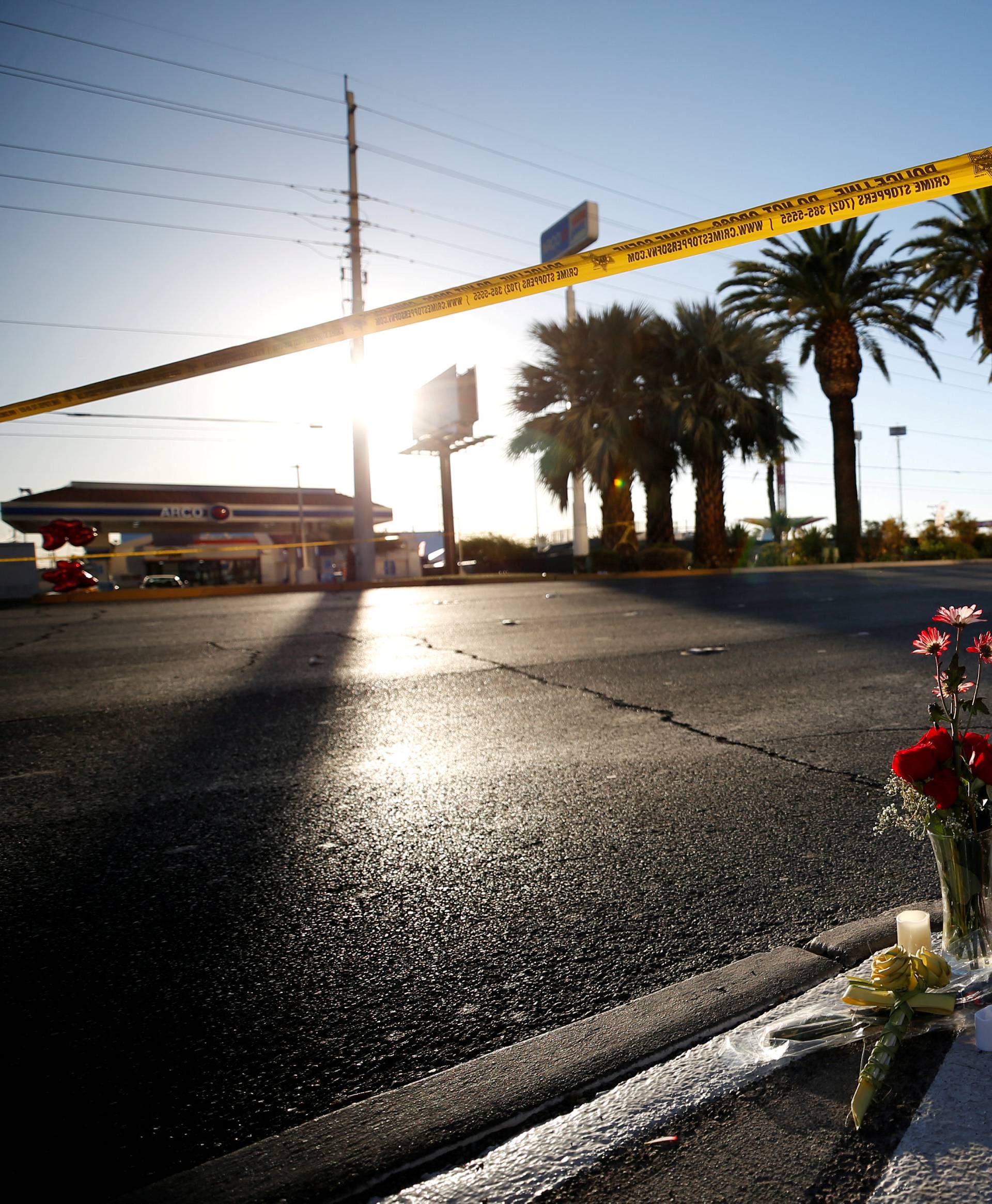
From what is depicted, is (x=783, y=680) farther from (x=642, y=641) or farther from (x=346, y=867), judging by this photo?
(x=346, y=867)

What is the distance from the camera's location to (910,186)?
2.93m

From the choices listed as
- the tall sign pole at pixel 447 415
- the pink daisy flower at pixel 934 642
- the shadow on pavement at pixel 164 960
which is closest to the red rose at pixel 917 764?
the pink daisy flower at pixel 934 642

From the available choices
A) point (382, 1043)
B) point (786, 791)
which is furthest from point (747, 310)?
point (382, 1043)

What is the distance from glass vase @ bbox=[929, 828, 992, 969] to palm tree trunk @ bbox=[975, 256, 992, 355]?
30.7 meters

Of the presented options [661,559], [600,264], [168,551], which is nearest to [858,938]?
[600,264]

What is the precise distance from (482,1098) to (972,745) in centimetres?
156

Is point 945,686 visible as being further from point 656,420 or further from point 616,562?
point 656,420

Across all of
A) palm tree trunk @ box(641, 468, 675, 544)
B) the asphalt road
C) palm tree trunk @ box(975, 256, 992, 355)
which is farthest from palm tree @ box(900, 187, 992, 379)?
the asphalt road

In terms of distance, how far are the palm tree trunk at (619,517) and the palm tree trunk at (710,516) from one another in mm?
2100

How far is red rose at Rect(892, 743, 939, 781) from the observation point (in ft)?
7.54

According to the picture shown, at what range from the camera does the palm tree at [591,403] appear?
2670 cm

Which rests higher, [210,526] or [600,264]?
[210,526]

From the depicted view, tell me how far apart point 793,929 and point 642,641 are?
6.73m

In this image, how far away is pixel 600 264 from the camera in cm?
330
